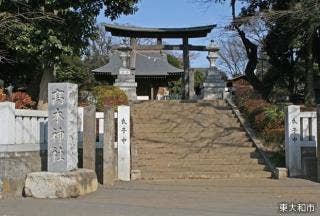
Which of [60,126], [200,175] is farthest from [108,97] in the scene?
[60,126]

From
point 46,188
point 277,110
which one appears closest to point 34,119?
point 46,188

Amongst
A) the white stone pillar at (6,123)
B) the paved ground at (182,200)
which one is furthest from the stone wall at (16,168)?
the paved ground at (182,200)

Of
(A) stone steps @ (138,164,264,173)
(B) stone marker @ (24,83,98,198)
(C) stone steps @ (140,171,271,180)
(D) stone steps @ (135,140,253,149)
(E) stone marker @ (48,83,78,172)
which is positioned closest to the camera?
(B) stone marker @ (24,83,98,198)

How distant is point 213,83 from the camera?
90.3 ft

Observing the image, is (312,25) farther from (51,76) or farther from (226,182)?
(51,76)

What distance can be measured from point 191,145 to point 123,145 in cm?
315

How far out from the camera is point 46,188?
33.8 feet

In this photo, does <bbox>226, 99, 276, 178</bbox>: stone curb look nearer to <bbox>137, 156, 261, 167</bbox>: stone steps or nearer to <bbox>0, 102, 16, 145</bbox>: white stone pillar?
<bbox>137, 156, 261, 167</bbox>: stone steps

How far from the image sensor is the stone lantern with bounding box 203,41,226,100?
2714 cm

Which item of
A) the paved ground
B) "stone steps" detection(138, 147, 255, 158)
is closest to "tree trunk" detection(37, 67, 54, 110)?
"stone steps" detection(138, 147, 255, 158)

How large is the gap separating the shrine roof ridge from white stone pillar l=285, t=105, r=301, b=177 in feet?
53.8

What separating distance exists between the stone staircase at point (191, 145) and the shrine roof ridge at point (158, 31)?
9.52 m

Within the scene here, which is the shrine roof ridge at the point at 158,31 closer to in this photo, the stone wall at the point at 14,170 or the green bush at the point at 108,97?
the green bush at the point at 108,97

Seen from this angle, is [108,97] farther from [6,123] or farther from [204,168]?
[6,123]
